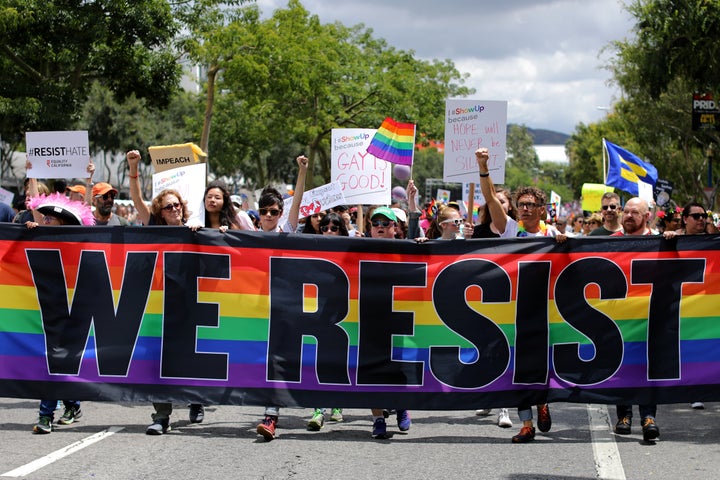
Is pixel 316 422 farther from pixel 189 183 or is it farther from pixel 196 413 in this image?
pixel 189 183

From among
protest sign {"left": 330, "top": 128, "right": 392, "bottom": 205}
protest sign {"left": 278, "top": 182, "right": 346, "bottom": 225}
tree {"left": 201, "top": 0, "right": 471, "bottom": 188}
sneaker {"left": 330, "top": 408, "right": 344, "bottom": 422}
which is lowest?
sneaker {"left": 330, "top": 408, "right": 344, "bottom": 422}

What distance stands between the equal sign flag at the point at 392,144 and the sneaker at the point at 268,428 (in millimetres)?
3187

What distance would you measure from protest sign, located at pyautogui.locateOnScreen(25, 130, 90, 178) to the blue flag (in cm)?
678

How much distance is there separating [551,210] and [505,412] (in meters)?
15.1

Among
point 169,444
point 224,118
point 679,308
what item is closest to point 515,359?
point 679,308

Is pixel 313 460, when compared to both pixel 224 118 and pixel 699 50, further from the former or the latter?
pixel 224 118

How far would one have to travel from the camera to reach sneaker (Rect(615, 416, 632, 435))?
8.02 meters

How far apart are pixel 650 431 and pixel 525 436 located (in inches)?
35.0

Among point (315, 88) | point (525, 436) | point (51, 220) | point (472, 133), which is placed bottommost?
point (525, 436)

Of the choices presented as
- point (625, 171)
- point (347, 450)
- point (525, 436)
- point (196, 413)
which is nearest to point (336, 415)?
point (196, 413)

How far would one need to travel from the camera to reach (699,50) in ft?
53.2

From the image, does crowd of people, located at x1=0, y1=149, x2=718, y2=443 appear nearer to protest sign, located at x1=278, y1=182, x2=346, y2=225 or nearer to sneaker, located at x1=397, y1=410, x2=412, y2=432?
sneaker, located at x1=397, y1=410, x2=412, y2=432

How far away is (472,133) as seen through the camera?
8.90 m

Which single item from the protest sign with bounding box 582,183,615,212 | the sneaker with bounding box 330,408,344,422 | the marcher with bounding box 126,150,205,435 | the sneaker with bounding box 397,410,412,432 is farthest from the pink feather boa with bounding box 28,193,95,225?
the protest sign with bounding box 582,183,615,212
